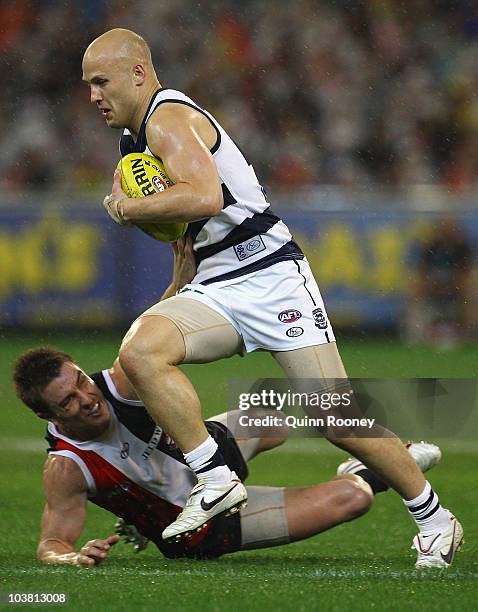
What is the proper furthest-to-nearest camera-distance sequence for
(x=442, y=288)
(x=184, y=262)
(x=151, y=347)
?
(x=442, y=288) → (x=184, y=262) → (x=151, y=347)

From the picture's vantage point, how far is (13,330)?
44.9ft

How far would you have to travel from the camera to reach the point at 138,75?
16.8 ft

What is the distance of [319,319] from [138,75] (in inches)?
47.6

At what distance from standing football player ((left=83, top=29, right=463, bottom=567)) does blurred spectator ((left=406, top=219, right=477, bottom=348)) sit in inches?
336

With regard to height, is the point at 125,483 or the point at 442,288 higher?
the point at 442,288

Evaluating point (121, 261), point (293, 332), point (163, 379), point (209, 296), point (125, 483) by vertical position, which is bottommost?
point (125, 483)

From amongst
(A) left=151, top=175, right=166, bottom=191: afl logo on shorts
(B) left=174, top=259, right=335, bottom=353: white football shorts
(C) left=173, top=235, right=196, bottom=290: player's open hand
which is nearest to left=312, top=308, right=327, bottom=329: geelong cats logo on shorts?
(B) left=174, top=259, right=335, bottom=353: white football shorts

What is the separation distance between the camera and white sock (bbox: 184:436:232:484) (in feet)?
15.9

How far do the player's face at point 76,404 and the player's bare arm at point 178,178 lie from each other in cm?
74

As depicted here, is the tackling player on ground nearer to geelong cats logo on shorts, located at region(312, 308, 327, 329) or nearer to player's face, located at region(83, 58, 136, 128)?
geelong cats logo on shorts, located at region(312, 308, 327, 329)

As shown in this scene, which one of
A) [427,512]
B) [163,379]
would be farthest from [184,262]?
[427,512]

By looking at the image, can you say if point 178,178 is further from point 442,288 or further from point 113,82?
point 442,288

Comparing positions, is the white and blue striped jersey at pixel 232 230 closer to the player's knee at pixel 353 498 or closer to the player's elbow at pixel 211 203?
the player's elbow at pixel 211 203

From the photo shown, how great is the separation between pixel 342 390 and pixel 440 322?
8.99 m
